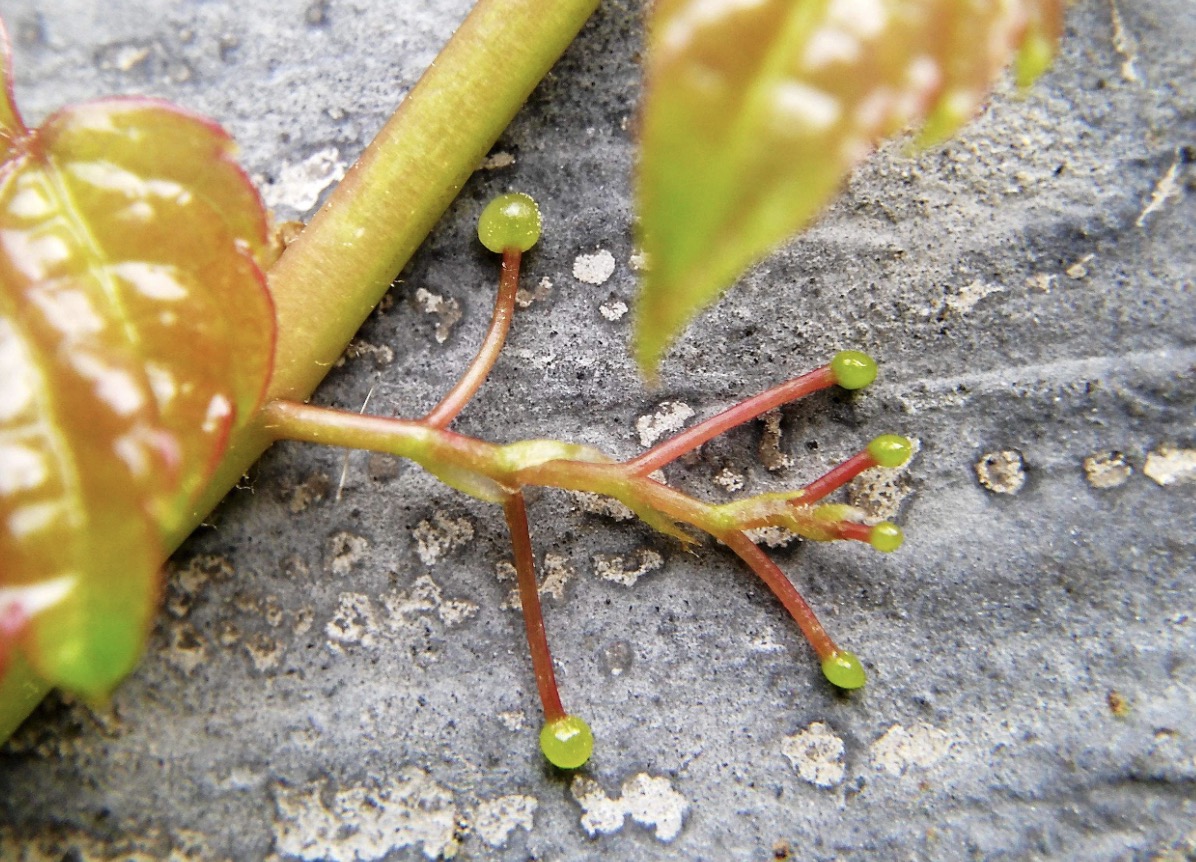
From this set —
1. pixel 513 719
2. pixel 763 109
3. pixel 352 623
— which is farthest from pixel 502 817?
pixel 763 109

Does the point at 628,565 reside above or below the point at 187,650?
above

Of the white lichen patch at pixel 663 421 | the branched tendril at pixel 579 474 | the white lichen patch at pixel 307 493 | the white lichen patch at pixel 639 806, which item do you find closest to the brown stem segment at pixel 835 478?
the branched tendril at pixel 579 474

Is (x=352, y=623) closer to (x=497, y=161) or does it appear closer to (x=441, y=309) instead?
(x=441, y=309)

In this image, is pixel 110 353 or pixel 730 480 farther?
pixel 730 480

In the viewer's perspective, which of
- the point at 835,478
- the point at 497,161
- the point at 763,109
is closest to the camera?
the point at 763,109

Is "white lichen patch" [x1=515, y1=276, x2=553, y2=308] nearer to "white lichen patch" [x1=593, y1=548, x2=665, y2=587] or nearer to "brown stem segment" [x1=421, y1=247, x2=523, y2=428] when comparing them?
"brown stem segment" [x1=421, y1=247, x2=523, y2=428]

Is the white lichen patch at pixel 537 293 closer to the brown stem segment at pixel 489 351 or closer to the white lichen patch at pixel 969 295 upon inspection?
the brown stem segment at pixel 489 351

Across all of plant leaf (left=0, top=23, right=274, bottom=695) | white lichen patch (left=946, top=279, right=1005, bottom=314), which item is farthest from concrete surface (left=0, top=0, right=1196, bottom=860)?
plant leaf (left=0, top=23, right=274, bottom=695)

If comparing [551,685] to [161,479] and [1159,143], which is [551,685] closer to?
[161,479]
